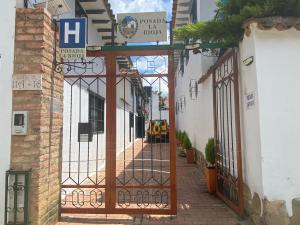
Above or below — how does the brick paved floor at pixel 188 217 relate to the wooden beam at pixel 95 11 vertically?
below

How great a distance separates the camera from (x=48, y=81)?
194 inches

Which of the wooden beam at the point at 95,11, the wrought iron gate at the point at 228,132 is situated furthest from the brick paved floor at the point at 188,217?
the wooden beam at the point at 95,11

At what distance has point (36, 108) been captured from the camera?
15.1 feet

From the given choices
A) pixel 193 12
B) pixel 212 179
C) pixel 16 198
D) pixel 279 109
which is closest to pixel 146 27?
pixel 279 109

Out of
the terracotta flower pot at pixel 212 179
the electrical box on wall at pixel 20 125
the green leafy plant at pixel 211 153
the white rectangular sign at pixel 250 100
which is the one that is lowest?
the terracotta flower pot at pixel 212 179

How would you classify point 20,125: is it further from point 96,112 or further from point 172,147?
point 96,112

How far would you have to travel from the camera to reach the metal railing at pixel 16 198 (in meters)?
4.45

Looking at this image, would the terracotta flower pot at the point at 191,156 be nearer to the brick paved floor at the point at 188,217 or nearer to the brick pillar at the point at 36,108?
the brick paved floor at the point at 188,217

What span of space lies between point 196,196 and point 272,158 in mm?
2908

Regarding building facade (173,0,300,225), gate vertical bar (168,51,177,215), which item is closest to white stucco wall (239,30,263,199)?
building facade (173,0,300,225)

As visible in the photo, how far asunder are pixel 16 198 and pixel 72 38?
2548mm

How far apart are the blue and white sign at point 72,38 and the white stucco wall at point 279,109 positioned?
8.57 feet

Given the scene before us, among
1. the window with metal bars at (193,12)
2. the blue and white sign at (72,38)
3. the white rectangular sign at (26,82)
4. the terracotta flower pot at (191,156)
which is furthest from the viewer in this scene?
the terracotta flower pot at (191,156)

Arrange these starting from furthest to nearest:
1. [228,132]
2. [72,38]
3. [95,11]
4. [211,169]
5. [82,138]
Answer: [95,11] < [211,169] < [228,132] < [82,138] < [72,38]
